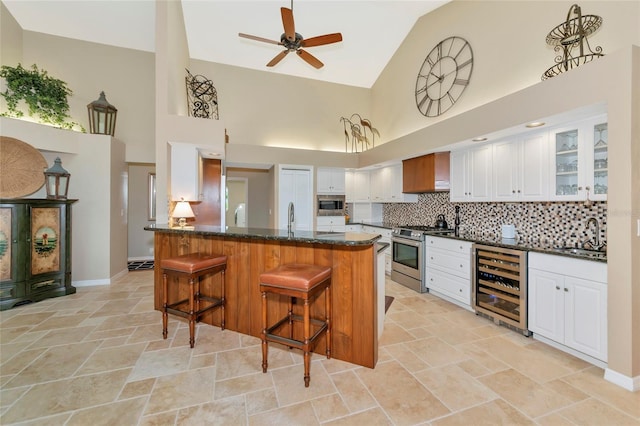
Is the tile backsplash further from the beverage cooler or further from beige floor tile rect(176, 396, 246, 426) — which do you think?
beige floor tile rect(176, 396, 246, 426)

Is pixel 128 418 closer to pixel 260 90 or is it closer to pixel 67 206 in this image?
pixel 67 206

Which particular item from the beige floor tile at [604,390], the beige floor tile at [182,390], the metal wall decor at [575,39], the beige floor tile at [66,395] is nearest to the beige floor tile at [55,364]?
the beige floor tile at [66,395]

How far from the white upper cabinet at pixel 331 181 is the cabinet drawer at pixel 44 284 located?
4.62m

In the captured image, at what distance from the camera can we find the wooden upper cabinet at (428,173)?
4332 mm

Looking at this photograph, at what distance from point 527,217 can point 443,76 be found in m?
2.64

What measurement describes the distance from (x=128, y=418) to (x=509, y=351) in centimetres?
309

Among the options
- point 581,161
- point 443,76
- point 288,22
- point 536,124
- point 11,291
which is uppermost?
point 443,76

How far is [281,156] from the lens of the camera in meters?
5.73

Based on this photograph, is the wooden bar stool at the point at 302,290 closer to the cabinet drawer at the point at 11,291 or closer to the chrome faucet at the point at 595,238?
the chrome faucet at the point at 595,238

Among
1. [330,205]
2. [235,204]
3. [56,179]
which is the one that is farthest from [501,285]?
[235,204]

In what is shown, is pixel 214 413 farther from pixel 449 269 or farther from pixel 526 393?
pixel 449 269

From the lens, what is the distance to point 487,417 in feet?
5.63

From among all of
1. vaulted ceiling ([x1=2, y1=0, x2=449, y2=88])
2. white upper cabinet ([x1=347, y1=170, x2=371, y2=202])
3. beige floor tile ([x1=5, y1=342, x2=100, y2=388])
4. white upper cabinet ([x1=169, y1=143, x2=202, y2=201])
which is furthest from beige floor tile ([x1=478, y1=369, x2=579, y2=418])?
vaulted ceiling ([x1=2, y1=0, x2=449, y2=88])

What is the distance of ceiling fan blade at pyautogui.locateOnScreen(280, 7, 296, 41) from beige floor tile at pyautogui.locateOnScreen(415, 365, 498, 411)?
3.67 m
